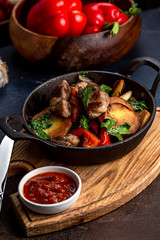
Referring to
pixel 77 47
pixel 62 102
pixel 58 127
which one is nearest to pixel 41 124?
pixel 58 127

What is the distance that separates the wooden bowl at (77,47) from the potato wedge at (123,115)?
2.99 feet

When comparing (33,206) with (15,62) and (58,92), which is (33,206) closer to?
(58,92)

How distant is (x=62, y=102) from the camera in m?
2.37

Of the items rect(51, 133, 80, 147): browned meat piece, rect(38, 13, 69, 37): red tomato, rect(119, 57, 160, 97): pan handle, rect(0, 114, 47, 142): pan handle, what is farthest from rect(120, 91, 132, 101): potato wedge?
rect(38, 13, 69, 37): red tomato

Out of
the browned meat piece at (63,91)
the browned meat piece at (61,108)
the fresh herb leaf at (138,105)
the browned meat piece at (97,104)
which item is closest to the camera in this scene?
the browned meat piece at (97,104)

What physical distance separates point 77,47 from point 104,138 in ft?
3.90

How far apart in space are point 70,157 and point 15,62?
1864mm

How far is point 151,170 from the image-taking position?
2.28 metres

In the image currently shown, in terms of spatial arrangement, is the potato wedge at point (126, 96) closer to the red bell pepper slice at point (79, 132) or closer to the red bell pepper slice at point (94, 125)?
the red bell pepper slice at point (94, 125)

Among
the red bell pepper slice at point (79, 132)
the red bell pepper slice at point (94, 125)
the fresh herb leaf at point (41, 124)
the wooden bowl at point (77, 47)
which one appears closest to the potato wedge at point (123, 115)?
the red bell pepper slice at point (94, 125)

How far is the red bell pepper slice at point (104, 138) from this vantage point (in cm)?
224

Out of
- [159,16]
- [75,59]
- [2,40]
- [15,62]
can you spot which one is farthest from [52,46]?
[159,16]

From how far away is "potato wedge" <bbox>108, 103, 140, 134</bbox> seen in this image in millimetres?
2381

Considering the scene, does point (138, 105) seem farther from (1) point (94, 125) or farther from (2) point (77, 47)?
(2) point (77, 47)
